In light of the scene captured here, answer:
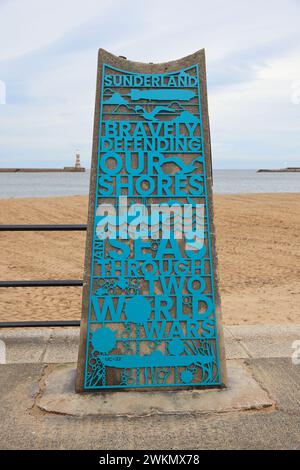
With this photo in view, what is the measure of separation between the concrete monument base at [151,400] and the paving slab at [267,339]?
657mm

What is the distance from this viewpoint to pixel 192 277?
3.49 meters

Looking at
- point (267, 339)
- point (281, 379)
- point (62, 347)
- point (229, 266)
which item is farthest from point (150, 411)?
point (229, 266)

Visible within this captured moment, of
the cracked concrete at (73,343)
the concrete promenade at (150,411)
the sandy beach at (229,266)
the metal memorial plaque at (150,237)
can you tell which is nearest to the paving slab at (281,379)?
the concrete promenade at (150,411)

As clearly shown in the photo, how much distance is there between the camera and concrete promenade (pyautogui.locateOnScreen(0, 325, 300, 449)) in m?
2.77

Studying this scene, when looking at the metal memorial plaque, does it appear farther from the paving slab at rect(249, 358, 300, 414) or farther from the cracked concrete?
the cracked concrete

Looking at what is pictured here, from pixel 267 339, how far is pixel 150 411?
1.75 meters

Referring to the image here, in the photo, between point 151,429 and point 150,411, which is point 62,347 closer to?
point 150,411

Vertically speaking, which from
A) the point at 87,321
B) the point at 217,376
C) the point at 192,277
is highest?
the point at 192,277

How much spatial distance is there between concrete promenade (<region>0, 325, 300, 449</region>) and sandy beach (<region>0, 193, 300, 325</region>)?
2435 millimetres

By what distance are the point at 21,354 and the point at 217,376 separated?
1.72 metres

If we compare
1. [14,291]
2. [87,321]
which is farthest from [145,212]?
[14,291]

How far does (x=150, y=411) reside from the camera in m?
3.09

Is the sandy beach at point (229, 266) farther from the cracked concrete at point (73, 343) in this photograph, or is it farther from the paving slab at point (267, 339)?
the cracked concrete at point (73, 343)
